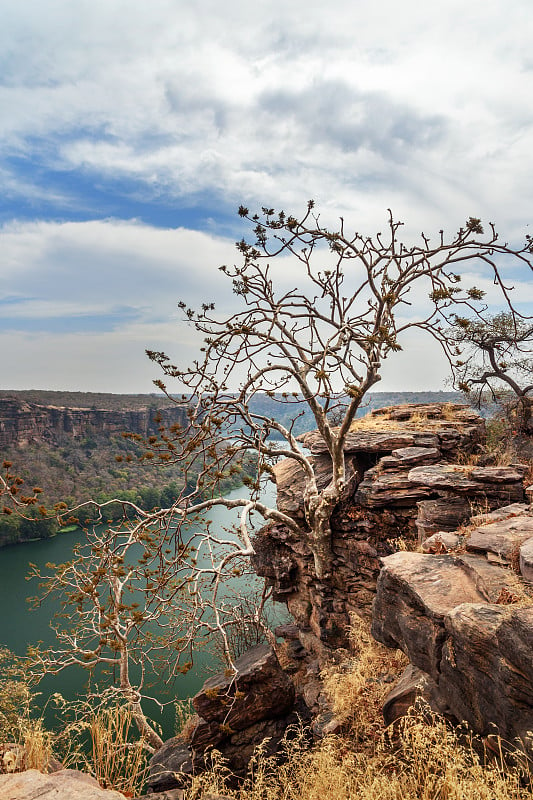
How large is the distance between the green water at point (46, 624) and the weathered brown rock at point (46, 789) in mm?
3842

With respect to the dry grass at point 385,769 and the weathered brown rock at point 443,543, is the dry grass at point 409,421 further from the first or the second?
the dry grass at point 385,769

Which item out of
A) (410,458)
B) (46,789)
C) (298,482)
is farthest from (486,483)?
(46,789)

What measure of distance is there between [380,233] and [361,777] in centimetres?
793

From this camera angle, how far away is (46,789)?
10.4 feet

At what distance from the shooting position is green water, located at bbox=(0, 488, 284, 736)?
17078mm

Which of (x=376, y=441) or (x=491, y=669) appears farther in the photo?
(x=376, y=441)

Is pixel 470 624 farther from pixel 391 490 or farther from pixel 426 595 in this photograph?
pixel 391 490

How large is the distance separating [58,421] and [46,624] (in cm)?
5060

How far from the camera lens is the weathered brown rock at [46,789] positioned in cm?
308

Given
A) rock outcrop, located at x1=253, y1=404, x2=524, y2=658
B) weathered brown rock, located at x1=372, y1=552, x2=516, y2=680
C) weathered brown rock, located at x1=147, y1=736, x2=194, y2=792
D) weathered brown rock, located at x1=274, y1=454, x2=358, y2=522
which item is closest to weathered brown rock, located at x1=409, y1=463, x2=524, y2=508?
rock outcrop, located at x1=253, y1=404, x2=524, y2=658

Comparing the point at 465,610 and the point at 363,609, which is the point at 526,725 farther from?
the point at 363,609

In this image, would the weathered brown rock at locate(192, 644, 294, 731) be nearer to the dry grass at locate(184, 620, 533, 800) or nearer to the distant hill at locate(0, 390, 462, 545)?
the dry grass at locate(184, 620, 533, 800)

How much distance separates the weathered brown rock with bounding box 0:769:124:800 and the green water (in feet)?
12.6

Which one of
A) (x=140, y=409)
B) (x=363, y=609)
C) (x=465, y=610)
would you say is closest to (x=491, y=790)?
(x=465, y=610)
